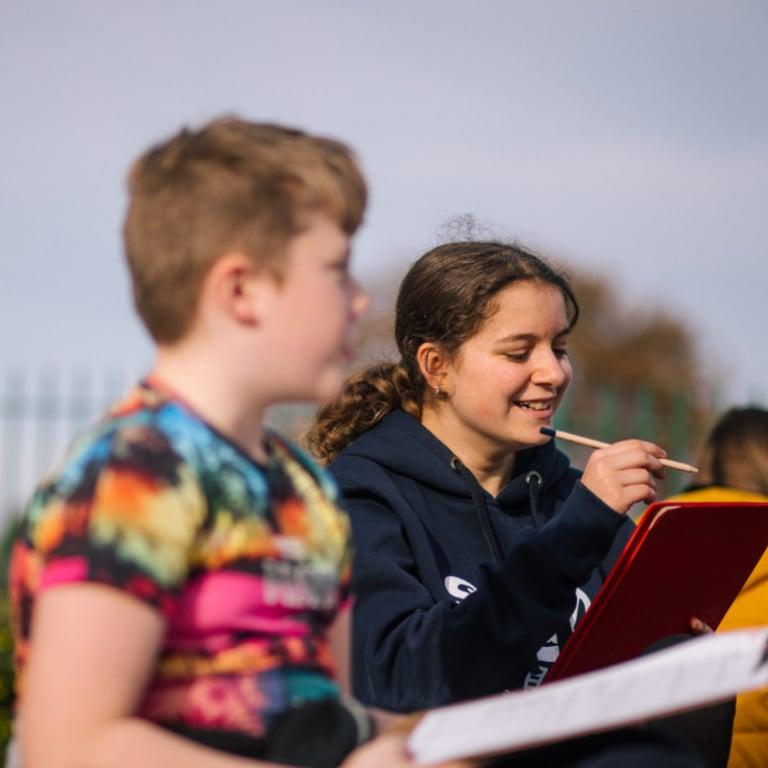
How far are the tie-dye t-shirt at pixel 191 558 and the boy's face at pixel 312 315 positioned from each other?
0.38ft

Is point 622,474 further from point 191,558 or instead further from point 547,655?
point 191,558

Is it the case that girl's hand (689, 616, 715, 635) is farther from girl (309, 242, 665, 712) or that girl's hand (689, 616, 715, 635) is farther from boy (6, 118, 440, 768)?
boy (6, 118, 440, 768)

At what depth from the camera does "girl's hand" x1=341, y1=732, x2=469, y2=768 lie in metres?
1.42

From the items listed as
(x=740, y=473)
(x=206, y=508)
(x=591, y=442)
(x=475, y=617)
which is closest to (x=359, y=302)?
(x=206, y=508)

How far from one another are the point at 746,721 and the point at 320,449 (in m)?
1.16

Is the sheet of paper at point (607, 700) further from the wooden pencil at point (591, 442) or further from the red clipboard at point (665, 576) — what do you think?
the wooden pencil at point (591, 442)

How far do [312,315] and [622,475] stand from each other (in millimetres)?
1007

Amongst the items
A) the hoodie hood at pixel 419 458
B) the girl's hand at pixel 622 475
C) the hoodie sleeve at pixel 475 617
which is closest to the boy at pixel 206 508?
the hoodie sleeve at pixel 475 617

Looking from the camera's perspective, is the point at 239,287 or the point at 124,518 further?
the point at 239,287

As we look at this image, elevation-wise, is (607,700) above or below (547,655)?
above

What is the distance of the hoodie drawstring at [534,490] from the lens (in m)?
2.96

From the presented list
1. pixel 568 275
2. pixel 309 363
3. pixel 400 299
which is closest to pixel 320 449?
pixel 400 299

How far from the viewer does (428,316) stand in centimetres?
303

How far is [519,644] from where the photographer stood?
231cm
